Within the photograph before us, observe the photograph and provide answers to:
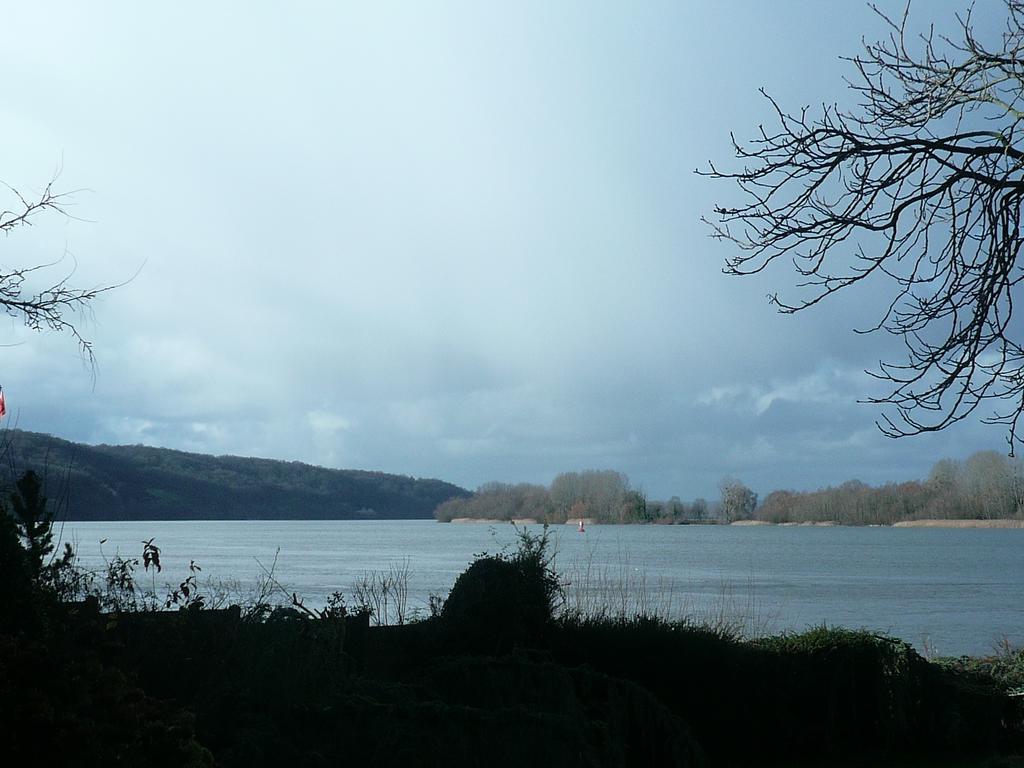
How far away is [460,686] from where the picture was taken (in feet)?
25.5

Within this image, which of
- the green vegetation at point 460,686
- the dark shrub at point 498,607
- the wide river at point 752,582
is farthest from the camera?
the wide river at point 752,582

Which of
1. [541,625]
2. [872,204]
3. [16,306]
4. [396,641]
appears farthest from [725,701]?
[16,306]

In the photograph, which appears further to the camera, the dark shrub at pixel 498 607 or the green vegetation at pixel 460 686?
the dark shrub at pixel 498 607

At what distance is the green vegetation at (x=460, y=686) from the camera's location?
14.3ft

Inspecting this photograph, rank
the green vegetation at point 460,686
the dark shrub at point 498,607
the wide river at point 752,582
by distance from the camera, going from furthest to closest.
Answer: the wide river at point 752,582 < the dark shrub at point 498,607 < the green vegetation at point 460,686

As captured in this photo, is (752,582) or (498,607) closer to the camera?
(498,607)

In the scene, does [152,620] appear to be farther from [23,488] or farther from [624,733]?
[624,733]

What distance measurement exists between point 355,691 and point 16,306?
463cm

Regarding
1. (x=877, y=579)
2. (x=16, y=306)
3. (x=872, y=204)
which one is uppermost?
(x=872, y=204)

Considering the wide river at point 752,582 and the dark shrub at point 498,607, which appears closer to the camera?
the dark shrub at point 498,607

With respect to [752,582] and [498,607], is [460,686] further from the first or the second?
[752,582]

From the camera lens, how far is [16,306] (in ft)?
29.1

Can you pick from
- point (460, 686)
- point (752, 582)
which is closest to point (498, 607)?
point (460, 686)

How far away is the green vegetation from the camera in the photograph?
14.3 feet
